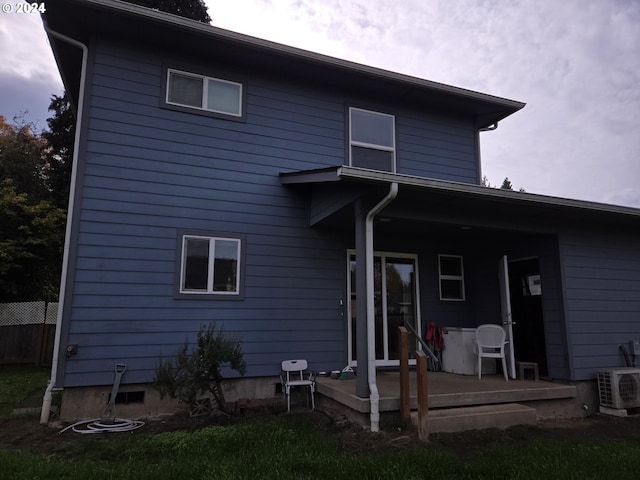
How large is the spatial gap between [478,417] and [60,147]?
51.4ft

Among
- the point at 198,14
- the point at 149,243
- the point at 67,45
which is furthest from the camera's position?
the point at 198,14

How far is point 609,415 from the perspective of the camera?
5895 mm

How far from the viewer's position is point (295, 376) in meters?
6.21

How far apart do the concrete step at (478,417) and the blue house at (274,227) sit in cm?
85

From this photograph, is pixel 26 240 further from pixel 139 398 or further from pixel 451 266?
pixel 451 266

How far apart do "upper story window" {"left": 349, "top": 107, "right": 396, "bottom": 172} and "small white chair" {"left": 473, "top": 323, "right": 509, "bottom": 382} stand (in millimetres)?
3175

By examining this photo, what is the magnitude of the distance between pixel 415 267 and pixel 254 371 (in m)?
3.43

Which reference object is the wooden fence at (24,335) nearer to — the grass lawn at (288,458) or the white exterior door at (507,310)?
the grass lawn at (288,458)

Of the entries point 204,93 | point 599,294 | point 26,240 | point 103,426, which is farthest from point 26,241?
point 599,294

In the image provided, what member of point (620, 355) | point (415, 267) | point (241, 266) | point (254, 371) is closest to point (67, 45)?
point (241, 266)

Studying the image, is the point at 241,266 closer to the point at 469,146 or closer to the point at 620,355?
the point at 469,146

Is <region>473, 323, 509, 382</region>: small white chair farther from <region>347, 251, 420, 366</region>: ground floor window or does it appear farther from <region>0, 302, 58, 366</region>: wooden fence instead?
<region>0, 302, 58, 366</region>: wooden fence

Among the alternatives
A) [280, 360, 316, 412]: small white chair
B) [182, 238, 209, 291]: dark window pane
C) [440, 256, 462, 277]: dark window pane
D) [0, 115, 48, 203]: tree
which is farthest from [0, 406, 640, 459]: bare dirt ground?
[0, 115, 48, 203]: tree

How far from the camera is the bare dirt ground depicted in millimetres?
4227
